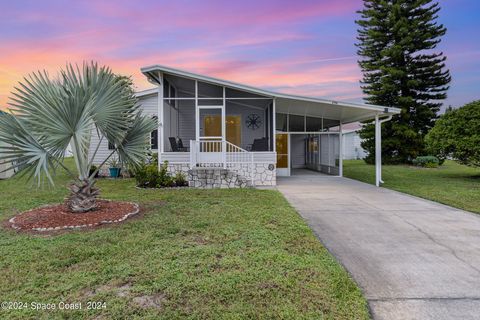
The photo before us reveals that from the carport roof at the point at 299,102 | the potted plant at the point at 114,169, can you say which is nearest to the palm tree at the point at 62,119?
the carport roof at the point at 299,102

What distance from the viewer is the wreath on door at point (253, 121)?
1347 centimetres

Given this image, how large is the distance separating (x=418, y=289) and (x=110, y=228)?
177 inches

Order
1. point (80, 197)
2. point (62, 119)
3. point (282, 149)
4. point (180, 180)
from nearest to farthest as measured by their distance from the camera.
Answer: point (62, 119) → point (80, 197) → point (180, 180) → point (282, 149)

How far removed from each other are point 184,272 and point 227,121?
10107 mm

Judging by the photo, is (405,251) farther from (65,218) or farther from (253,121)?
(253,121)

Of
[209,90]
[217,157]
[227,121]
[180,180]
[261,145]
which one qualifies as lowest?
[180,180]

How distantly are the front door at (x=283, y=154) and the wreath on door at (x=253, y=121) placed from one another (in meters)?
1.48

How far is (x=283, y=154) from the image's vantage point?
14703mm

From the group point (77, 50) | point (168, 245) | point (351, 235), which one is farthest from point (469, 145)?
point (77, 50)

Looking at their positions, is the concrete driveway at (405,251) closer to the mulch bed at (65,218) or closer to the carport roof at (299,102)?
the mulch bed at (65,218)

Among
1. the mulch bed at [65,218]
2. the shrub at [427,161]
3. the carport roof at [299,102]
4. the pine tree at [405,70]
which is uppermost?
the pine tree at [405,70]

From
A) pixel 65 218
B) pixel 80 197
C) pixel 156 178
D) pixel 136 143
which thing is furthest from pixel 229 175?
pixel 65 218

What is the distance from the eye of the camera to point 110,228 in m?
5.10

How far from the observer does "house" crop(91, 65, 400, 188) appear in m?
10.4
